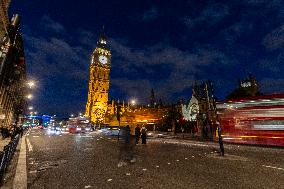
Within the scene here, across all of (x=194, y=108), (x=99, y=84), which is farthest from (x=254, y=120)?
(x=99, y=84)

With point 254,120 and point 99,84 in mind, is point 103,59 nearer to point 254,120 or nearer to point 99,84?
point 99,84

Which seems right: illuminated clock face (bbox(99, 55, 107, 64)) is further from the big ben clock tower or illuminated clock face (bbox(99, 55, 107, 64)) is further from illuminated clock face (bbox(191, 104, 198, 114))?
illuminated clock face (bbox(191, 104, 198, 114))

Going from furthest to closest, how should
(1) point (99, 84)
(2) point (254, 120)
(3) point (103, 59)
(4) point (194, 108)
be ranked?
1. (3) point (103, 59)
2. (1) point (99, 84)
3. (4) point (194, 108)
4. (2) point (254, 120)

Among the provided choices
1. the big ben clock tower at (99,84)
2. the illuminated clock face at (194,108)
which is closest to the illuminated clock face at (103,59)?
the big ben clock tower at (99,84)

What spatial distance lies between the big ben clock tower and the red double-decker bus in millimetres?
83359

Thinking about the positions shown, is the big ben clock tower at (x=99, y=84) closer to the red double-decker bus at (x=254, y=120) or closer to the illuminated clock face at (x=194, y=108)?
the illuminated clock face at (x=194, y=108)

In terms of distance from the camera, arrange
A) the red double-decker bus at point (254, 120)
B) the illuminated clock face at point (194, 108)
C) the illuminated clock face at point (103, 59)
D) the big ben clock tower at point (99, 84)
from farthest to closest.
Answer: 1. the illuminated clock face at point (103, 59)
2. the big ben clock tower at point (99, 84)
3. the illuminated clock face at point (194, 108)
4. the red double-decker bus at point (254, 120)

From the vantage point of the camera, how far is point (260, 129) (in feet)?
52.8

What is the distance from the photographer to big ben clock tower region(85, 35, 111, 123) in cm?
10106

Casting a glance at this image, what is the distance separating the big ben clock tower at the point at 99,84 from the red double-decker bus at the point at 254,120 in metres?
83.4

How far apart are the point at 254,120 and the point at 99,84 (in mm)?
97905

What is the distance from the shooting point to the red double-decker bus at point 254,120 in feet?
49.5

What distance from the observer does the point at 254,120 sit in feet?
53.6

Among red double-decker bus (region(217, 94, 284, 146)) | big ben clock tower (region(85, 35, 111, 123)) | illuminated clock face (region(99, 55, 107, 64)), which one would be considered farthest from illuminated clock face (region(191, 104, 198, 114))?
illuminated clock face (region(99, 55, 107, 64))
